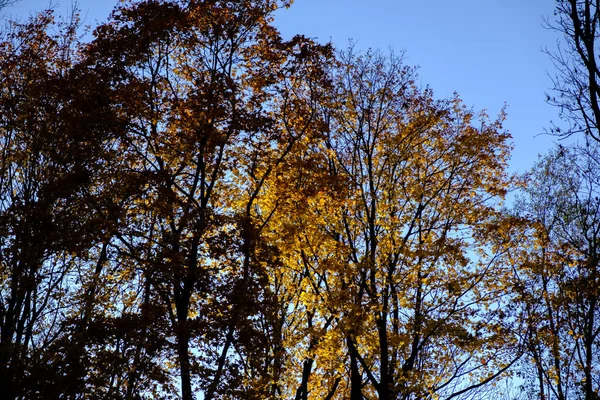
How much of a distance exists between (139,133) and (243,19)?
4.62 meters

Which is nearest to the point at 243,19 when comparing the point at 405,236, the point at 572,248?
the point at 405,236

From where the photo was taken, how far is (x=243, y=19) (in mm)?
16062

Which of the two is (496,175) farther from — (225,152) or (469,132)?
(225,152)

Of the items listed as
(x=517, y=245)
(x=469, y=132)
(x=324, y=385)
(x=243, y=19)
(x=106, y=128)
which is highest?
(x=243, y=19)

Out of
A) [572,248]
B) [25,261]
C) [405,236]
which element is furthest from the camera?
[572,248]

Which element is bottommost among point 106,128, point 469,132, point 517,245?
point 517,245

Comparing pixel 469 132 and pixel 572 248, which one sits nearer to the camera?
pixel 469 132

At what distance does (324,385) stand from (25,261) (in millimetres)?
11196

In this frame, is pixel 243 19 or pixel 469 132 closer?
pixel 243 19

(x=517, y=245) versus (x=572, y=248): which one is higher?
(x=572, y=248)

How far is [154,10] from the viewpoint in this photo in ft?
50.4

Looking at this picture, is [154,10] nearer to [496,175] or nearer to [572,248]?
[496,175]

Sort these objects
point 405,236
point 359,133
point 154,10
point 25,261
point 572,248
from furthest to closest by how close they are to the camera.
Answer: point 572,248 → point 359,133 → point 405,236 → point 154,10 → point 25,261

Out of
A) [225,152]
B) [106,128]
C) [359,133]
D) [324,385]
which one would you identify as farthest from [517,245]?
[106,128]
